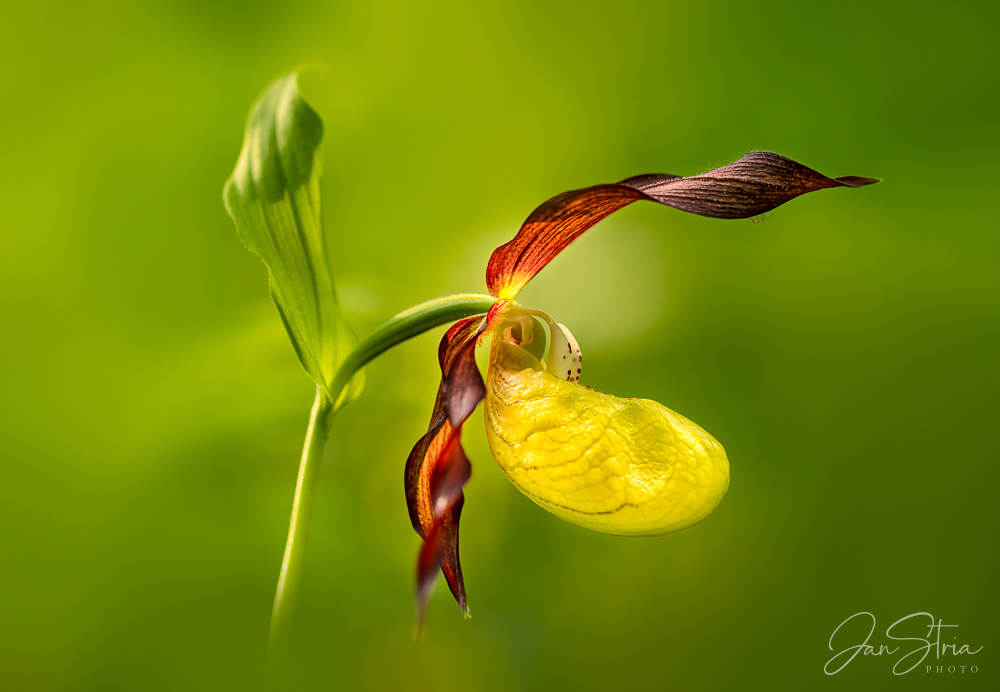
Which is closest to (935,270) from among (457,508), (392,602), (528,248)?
(528,248)

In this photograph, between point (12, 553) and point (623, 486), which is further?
point (12, 553)

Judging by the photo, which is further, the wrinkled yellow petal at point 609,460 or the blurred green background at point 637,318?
the blurred green background at point 637,318

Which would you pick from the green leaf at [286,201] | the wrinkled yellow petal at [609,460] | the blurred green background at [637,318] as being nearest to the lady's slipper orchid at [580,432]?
the wrinkled yellow petal at [609,460]

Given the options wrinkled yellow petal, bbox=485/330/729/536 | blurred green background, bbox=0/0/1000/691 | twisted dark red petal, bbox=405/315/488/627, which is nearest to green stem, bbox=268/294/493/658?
twisted dark red petal, bbox=405/315/488/627

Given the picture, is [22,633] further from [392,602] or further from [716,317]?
[716,317]

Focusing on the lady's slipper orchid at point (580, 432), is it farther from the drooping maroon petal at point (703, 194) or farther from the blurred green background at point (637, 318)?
the blurred green background at point (637, 318)

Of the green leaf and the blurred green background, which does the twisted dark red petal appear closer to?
the green leaf

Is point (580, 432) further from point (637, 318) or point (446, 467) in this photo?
point (637, 318)
